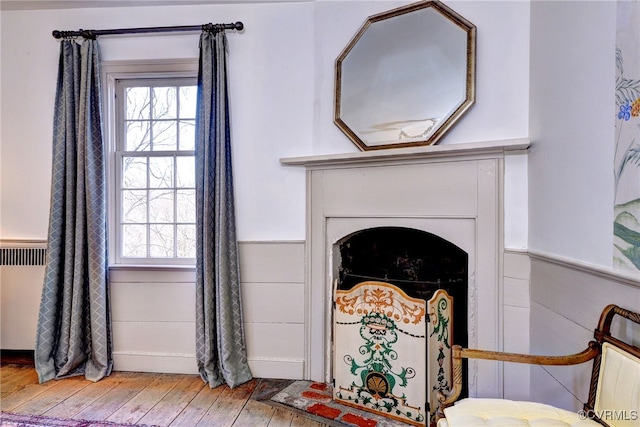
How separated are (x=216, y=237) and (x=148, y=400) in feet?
3.50

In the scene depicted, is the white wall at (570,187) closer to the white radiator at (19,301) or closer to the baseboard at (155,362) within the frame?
the baseboard at (155,362)

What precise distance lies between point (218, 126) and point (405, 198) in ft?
4.39

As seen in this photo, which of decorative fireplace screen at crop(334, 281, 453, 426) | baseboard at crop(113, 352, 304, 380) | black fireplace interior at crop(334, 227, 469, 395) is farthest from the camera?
baseboard at crop(113, 352, 304, 380)

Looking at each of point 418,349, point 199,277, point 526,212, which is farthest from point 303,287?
point 526,212

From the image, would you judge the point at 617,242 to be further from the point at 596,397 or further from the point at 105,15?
the point at 105,15

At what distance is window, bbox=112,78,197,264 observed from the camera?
102 inches

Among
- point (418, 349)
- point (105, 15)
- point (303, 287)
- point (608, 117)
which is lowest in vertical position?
point (418, 349)

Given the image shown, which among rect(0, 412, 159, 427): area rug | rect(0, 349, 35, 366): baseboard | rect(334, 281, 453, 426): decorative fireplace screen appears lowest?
rect(0, 412, 159, 427): area rug

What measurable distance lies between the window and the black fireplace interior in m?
1.21

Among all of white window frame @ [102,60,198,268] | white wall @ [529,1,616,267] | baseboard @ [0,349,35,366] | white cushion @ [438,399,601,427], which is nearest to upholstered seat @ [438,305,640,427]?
white cushion @ [438,399,601,427]

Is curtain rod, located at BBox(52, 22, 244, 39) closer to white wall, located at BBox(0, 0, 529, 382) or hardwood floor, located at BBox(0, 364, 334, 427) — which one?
white wall, located at BBox(0, 0, 529, 382)

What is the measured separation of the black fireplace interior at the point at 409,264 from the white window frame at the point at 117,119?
3.86 ft

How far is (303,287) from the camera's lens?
7.81ft

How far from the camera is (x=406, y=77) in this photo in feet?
6.86
